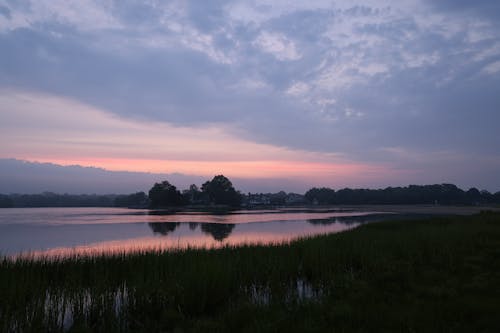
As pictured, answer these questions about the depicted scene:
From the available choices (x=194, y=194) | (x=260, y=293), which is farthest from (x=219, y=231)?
(x=194, y=194)

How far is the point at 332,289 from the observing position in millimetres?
7883

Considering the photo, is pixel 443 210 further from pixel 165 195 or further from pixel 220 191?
pixel 165 195

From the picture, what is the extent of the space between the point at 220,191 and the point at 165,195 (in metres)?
14.6

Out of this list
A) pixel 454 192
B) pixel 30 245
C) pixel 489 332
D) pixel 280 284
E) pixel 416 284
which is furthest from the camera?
pixel 454 192

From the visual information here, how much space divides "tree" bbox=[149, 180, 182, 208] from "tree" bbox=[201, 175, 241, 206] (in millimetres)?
9476

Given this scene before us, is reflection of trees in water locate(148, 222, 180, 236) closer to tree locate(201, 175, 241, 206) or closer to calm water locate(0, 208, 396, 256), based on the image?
calm water locate(0, 208, 396, 256)

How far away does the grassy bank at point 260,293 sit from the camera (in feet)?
18.0

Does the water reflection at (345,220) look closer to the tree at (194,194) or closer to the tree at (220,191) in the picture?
the tree at (220,191)

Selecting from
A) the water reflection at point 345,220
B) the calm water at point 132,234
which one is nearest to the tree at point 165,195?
the calm water at point 132,234

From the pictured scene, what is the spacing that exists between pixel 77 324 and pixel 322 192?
133 meters

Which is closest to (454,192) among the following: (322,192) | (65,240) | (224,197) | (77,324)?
(322,192)

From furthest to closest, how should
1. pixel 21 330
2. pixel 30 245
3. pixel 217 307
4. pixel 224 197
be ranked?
pixel 224 197 < pixel 30 245 < pixel 217 307 < pixel 21 330

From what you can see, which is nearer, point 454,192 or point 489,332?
point 489,332

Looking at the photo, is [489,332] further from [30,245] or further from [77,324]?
[30,245]
